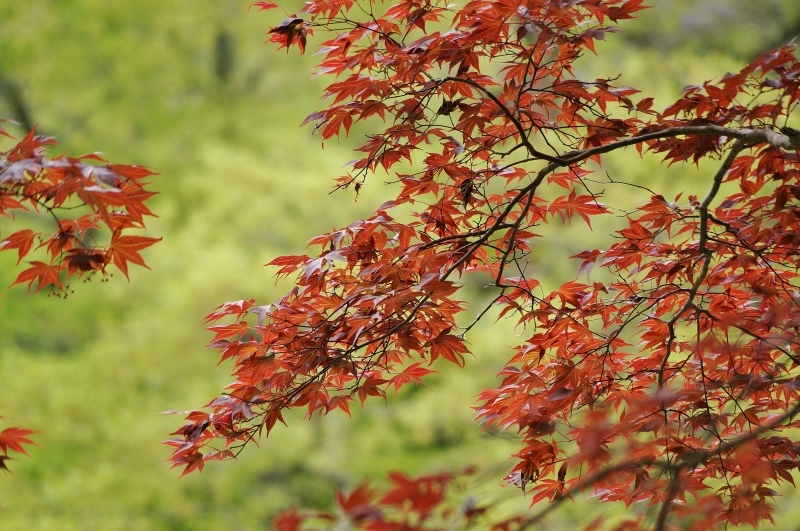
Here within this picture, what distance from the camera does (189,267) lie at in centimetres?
476

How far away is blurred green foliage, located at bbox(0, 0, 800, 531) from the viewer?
425 centimetres

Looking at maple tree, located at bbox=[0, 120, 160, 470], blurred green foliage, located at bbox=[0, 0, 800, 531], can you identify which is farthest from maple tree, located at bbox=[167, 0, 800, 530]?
blurred green foliage, located at bbox=[0, 0, 800, 531]

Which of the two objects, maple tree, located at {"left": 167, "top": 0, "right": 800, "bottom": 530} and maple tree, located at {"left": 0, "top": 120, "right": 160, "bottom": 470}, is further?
maple tree, located at {"left": 167, "top": 0, "right": 800, "bottom": 530}

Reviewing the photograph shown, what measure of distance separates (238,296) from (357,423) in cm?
258

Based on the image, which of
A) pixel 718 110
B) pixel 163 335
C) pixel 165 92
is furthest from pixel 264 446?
pixel 718 110

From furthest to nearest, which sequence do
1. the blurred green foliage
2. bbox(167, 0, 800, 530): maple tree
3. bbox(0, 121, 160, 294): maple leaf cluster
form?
1. the blurred green foliage
2. bbox(167, 0, 800, 530): maple tree
3. bbox(0, 121, 160, 294): maple leaf cluster

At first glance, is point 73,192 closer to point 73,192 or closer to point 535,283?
point 73,192

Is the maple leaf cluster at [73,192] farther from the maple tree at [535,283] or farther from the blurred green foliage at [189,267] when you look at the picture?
the blurred green foliage at [189,267]

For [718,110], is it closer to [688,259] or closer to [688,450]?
[688,259]

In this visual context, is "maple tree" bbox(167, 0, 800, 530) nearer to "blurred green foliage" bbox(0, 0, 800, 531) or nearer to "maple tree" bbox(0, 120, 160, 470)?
"maple tree" bbox(0, 120, 160, 470)

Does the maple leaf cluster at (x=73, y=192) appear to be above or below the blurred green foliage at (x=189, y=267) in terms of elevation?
below

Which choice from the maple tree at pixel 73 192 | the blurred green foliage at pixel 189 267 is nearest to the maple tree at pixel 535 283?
the maple tree at pixel 73 192

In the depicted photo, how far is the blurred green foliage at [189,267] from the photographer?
425cm

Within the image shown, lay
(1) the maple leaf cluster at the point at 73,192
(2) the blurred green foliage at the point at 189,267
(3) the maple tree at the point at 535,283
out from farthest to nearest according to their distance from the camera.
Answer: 1. (2) the blurred green foliage at the point at 189,267
2. (3) the maple tree at the point at 535,283
3. (1) the maple leaf cluster at the point at 73,192
